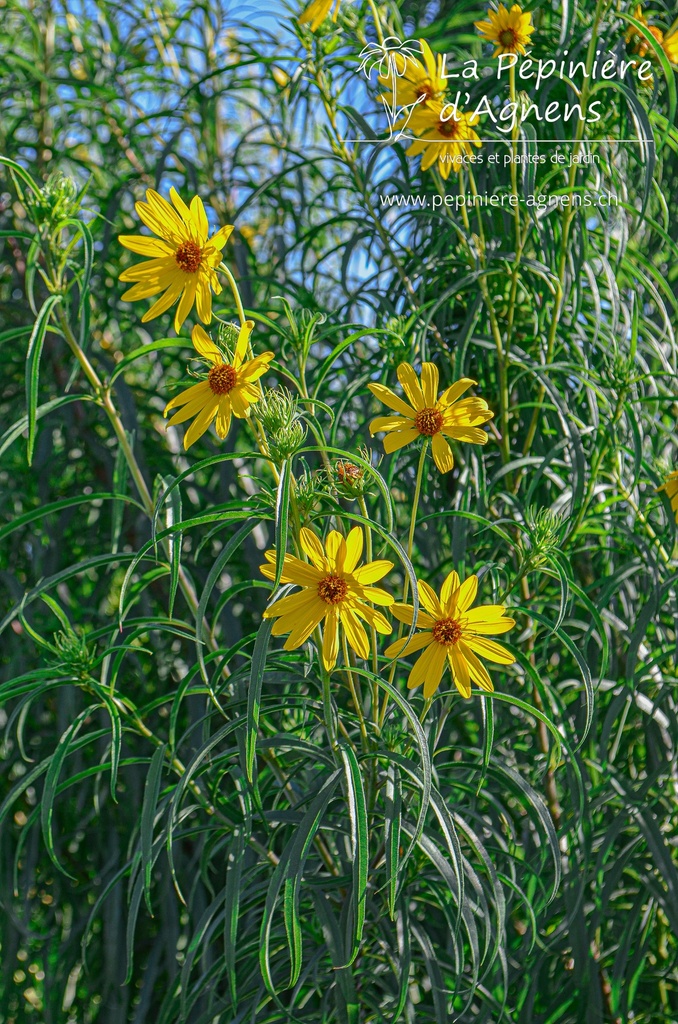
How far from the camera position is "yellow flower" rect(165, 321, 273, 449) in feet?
1.92

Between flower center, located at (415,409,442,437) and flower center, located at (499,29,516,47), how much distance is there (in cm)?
47

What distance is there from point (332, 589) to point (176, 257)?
26 centimetres

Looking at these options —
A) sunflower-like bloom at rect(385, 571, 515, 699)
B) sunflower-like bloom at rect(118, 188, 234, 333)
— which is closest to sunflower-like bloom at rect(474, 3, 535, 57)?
sunflower-like bloom at rect(118, 188, 234, 333)

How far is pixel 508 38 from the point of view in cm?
88

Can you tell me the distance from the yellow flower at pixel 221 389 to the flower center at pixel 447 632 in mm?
206

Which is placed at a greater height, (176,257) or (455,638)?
(176,257)

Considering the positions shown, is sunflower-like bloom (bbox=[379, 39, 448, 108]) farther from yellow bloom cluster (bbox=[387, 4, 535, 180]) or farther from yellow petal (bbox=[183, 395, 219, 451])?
yellow petal (bbox=[183, 395, 219, 451])

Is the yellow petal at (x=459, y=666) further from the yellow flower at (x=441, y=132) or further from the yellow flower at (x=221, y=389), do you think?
the yellow flower at (x=441, y=132)

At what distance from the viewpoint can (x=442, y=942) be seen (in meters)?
1.10

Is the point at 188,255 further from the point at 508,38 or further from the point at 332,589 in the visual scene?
the point at 508,38

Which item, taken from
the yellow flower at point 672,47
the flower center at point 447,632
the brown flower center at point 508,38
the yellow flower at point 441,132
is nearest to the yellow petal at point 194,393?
the flower center at point 447,632

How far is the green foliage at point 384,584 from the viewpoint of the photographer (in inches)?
28.0

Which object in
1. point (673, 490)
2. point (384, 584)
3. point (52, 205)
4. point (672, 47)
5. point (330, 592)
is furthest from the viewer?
point (384, 584)

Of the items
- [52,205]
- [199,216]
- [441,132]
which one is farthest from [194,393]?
[441,132]
